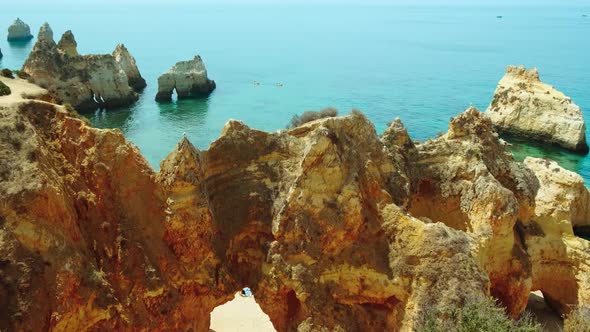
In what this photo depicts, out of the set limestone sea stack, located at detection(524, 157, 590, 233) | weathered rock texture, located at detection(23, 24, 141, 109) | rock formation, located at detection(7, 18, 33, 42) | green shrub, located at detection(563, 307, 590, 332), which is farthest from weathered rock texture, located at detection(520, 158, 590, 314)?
rock formation, located at detection(7, 18, 33, 42)

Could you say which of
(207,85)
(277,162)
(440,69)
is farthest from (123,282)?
(440,69)

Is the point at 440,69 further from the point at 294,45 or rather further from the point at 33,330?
the point at 33,330

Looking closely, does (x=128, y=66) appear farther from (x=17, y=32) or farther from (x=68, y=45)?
(x=17, y=32)

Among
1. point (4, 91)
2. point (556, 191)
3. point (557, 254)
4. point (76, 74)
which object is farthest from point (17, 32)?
point (557, 254)

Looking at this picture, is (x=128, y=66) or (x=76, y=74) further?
(x=128, y=66)

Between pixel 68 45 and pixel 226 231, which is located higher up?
pixel 226 231

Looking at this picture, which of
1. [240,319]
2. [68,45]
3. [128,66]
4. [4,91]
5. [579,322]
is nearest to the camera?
[579,322]

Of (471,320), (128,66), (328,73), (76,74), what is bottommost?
(328,73)

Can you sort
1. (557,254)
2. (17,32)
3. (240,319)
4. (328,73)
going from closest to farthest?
(557,254), (240,319), (328,73), (17,32)
